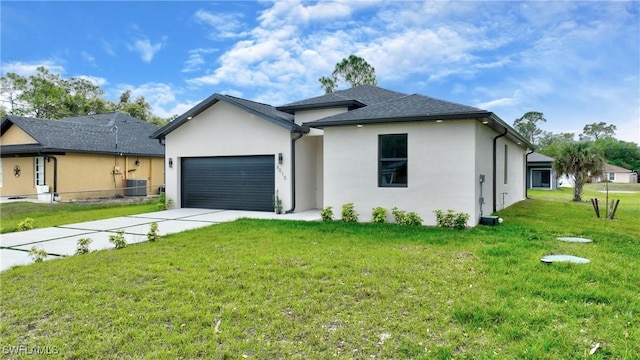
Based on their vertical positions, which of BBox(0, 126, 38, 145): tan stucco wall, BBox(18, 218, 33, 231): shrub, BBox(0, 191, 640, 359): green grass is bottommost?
BBox(0, 191, 640, 359): green grass

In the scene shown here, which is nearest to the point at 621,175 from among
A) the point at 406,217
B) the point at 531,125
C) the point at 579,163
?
the point at 531,125

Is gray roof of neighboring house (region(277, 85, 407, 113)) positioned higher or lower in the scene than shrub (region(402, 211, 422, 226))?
higher

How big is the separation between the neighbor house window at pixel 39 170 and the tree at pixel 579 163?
25511 millimetres

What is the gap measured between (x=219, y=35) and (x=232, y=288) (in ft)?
49.3

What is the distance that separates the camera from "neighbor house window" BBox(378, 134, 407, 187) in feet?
31.1

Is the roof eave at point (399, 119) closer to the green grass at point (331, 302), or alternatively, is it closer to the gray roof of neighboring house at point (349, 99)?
the gray roof of neighboring house at point (349, 99)

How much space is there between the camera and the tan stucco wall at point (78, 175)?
16.8 m

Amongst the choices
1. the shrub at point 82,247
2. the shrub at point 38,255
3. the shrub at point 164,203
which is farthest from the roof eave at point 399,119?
A: the shrub at point 164,203

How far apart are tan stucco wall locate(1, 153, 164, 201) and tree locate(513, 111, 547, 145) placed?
66.9 m

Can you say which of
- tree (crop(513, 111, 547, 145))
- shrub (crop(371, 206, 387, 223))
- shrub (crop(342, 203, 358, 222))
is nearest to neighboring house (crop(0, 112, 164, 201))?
shrub (crop(342, 203, 358, 222))

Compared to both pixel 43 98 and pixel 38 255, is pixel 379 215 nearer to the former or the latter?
pixel 38 255

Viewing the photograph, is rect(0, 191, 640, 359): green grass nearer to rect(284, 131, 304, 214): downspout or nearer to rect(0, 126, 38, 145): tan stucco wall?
rect(284, 131, 304, 214): downspout

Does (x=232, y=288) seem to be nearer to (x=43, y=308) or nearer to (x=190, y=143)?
(x=43, y=308)

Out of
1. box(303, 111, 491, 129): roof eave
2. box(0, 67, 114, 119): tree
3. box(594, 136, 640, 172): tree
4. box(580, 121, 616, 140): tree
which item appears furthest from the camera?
box(580, 121, 616, 140): tree
